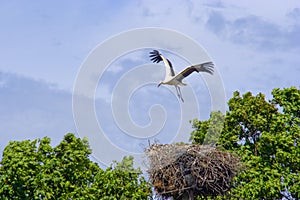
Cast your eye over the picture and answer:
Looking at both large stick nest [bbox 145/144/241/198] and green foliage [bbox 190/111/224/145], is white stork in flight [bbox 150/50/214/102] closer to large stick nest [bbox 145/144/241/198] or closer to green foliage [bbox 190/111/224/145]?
large stick nest [bbox 145/144/241/198]

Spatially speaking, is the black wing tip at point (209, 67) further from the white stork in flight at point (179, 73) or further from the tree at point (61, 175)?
the tree at point (61, 175)

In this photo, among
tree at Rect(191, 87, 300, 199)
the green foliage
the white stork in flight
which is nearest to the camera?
the white stork in flight

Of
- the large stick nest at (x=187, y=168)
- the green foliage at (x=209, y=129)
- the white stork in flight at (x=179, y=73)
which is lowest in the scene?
the large stick nest at (x=187, y=168)

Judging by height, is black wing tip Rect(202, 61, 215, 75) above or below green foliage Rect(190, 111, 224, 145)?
below

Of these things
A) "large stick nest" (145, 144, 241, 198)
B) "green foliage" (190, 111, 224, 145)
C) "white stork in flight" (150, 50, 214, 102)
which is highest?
"green foliage" (190, 111, 224, 145)

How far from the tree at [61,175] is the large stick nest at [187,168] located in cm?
82

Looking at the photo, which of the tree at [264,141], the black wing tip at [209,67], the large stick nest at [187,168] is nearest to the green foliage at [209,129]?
the tree at [264,141]

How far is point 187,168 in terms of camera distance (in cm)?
2277

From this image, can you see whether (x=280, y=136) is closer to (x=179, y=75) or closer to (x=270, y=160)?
(x=270, y=160)

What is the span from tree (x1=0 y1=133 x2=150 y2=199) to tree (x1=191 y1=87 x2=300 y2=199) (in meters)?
3.08

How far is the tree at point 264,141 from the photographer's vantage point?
78.9 feet

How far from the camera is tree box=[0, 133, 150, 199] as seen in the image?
74.8 ft

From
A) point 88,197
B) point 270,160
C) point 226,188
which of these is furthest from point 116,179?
point 270,160

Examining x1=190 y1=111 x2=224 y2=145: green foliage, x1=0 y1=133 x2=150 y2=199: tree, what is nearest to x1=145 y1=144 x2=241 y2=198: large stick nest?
x1=0 y1=133 x2=150 y2=199: tree
